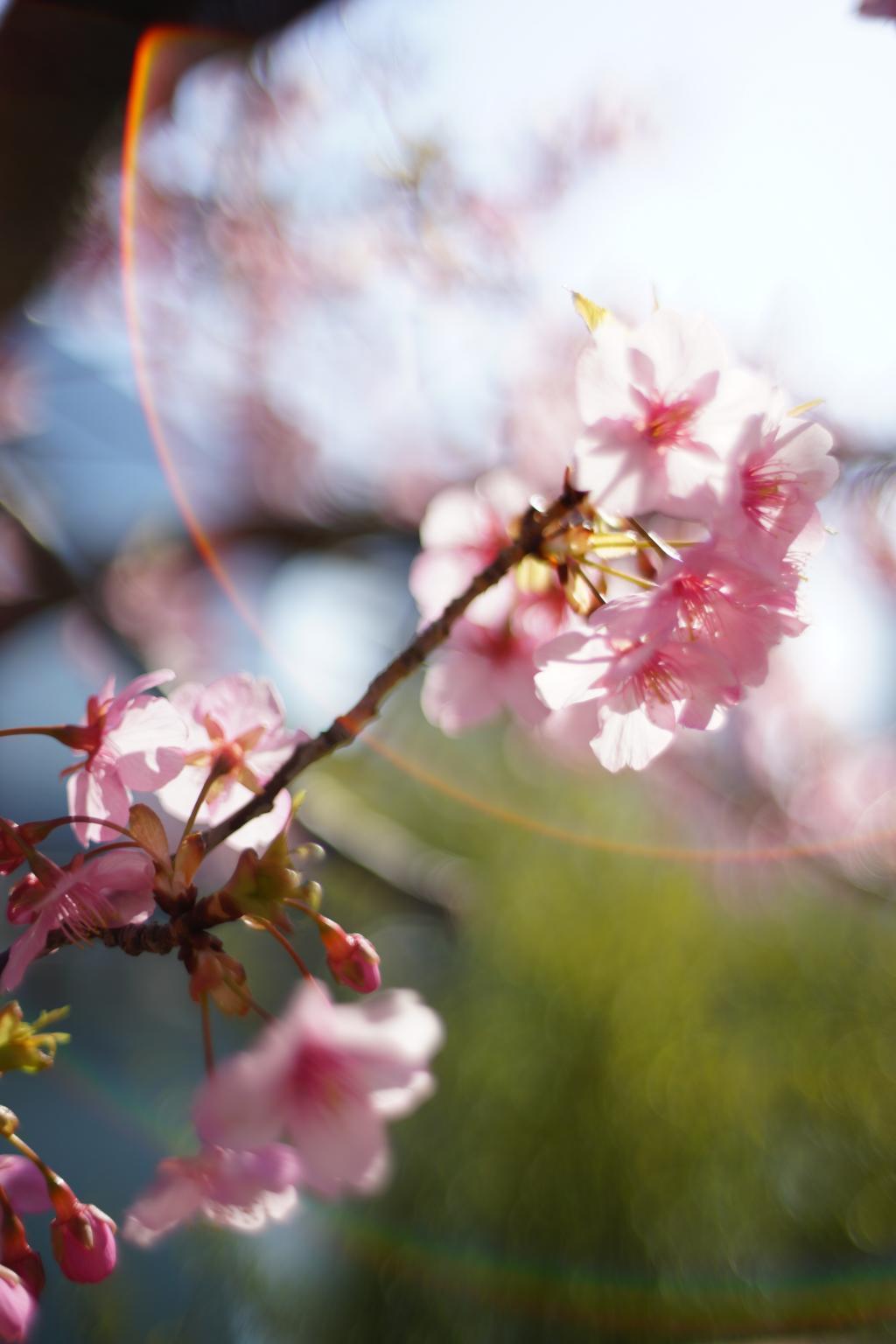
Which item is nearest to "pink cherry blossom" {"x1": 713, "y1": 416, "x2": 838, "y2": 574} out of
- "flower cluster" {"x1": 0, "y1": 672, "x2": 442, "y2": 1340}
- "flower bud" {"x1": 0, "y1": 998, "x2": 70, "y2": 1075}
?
"flower cluster" {"x1": 0, "y1": 672, "x2": 442, "y2": 1340}

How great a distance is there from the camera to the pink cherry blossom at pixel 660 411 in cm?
34

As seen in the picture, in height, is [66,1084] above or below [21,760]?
below

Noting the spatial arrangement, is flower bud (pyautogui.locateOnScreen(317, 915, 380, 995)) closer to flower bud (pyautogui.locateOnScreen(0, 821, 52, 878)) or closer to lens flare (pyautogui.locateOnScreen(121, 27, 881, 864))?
flower bud (pyautogui.locateOnScreen(0, 821, 52, 878))

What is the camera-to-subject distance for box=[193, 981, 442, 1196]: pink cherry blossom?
265 mm

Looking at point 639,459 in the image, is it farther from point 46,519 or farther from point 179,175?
point 179,175

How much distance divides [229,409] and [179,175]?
725 millimetres

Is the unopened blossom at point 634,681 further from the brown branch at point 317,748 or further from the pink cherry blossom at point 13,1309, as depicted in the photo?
the pink cherry blossom at point 13,1309

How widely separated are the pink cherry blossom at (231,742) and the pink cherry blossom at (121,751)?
22 millimetres

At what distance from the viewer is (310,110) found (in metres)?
1.39

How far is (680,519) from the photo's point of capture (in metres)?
0.36

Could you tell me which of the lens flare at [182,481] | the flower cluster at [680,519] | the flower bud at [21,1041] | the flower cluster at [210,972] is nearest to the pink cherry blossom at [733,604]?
the flower cluster at [680,519]

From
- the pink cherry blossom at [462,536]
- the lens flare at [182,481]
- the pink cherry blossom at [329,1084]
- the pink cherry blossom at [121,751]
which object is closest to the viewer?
the pink cherry blossom at [329,1084]

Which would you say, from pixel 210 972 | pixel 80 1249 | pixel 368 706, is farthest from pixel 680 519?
pixel 80 1249

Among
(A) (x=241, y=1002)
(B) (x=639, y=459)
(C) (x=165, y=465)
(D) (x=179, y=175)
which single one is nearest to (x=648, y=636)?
(B) (x=639, y=459)
